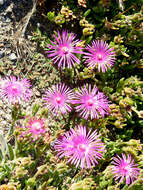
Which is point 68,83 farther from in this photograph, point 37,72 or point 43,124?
point 43,124

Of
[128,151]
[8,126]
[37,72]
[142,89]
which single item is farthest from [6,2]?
[128,151]

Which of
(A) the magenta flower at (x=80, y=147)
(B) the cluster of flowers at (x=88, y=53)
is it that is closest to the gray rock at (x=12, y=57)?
(B) the cluster of flowers at (x=88, y=53)

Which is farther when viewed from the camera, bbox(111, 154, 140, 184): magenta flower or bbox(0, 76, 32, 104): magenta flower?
bbox(111, 154, 140, 184): magenta flower

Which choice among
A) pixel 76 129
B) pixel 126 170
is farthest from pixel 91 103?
pixel 126 170

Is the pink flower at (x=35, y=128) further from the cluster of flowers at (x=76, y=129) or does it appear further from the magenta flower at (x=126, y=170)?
the magenta flower at (x=126, y=170)

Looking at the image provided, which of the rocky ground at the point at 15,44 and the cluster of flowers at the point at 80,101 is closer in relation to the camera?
the cluster of flowers at the point at 80,101

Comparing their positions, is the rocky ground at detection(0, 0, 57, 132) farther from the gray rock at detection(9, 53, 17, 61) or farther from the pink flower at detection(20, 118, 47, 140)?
the pink flower at detection(20, 118, 47, 140)

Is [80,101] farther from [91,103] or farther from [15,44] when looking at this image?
[15,44]

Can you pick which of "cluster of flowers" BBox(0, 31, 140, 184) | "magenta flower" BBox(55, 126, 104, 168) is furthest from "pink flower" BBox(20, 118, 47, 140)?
"magenta flower" BBox(55, 126, 104, 168)
